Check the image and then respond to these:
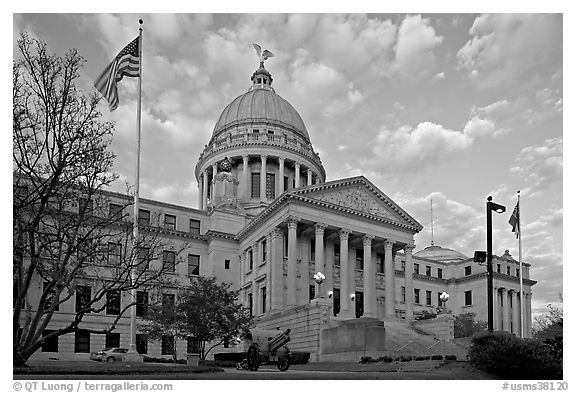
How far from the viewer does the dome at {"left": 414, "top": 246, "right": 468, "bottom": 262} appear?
10406 cm

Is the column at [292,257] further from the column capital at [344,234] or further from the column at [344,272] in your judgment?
the column capital at [344,234]

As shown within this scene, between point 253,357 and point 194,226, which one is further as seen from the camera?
point 194,226

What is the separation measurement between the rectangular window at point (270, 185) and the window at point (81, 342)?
31.4 m

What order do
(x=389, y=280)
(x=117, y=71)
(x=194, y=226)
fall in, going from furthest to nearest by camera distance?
(x=194, y=226), (x=389, y=280), (x=117, y=71)

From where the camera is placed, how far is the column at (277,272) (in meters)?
58.8

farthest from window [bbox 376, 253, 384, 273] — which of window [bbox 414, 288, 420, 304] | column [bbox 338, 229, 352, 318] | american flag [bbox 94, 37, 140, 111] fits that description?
american flag [bbox 94, 37, 140, 111]

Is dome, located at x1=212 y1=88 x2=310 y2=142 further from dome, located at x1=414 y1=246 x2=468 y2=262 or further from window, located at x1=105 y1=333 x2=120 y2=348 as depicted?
window, located at x1=105 y1=333 x2=120 y2=348

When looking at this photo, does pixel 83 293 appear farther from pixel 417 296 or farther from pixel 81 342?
pixel 417 296

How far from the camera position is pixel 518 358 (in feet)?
84.7

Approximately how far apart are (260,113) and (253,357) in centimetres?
6280

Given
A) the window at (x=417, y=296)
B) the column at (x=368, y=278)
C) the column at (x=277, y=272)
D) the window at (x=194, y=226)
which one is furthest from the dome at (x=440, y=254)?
the column at (x=277, y=272)

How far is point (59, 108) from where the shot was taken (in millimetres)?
23594

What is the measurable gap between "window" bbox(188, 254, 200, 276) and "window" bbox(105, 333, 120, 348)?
34.1 feet

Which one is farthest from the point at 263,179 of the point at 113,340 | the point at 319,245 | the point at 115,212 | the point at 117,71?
the point at 115,212
